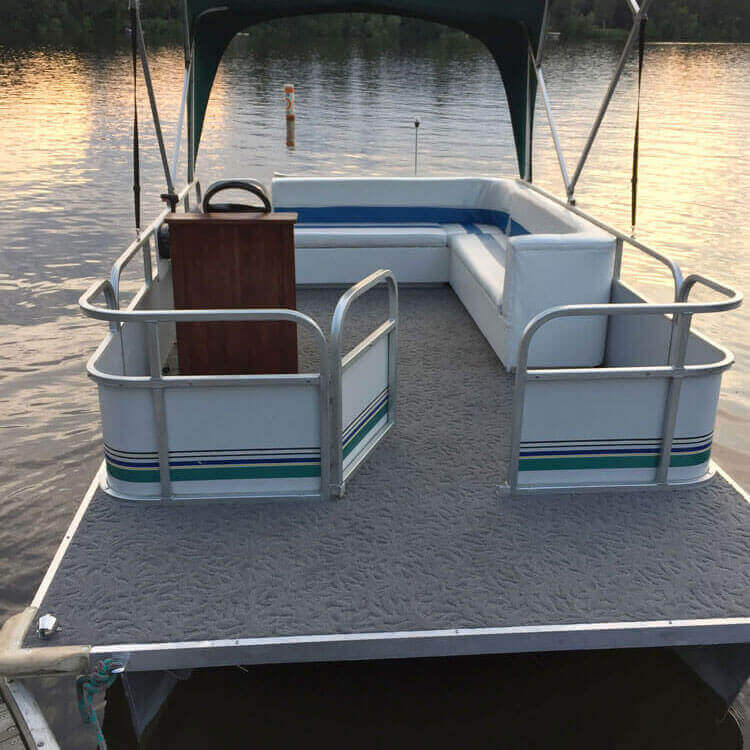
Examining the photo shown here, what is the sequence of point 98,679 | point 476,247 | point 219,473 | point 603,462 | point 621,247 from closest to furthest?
point 98,679 → point 219,473 → point 603,462 → point 621,247 → point 476,247

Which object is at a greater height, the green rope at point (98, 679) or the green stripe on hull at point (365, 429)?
the green stripe on hull at point (365, 429)

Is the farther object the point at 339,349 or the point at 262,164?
the point at 262,164

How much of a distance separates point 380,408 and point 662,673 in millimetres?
1528

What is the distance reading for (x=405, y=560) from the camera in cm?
298

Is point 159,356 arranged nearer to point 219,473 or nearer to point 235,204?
point 219,473

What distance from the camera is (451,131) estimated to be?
19625 mm

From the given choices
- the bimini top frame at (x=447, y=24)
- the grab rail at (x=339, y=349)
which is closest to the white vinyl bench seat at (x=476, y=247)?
the bimini top frame at (x=447, y=24)

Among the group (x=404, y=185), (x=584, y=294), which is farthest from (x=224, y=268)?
(x=404, y=185)

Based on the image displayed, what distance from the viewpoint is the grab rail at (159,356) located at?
299cm

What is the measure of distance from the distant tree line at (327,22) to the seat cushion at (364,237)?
1407 inches

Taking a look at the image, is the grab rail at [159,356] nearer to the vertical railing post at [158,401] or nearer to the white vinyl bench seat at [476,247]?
the vertical railing post at [158,401]

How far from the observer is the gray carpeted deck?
8.83 ft

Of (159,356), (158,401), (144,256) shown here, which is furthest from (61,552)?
(144,256)

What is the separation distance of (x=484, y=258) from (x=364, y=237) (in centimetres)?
100
